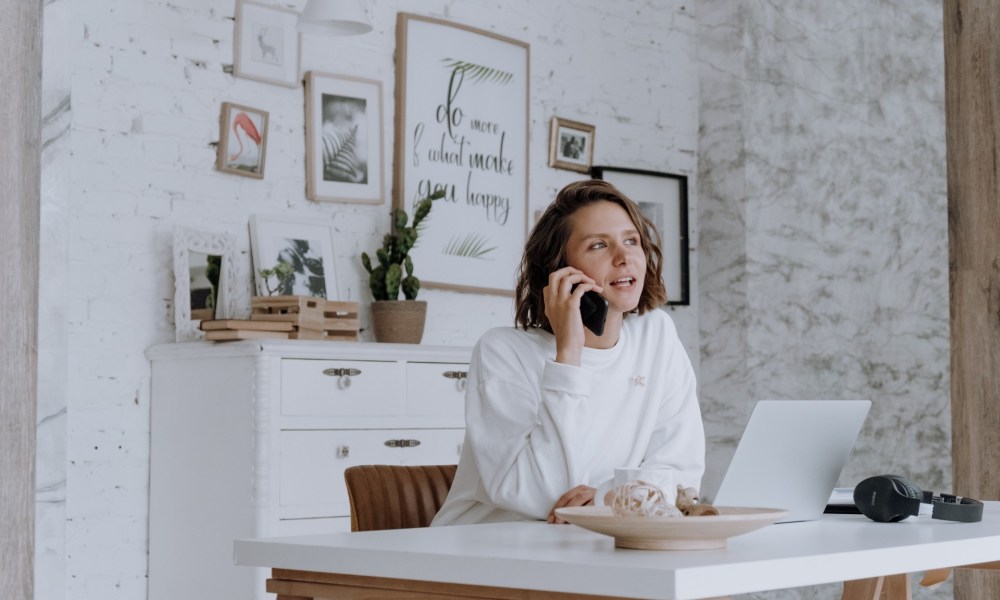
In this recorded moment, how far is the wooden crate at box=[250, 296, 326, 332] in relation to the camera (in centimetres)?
377

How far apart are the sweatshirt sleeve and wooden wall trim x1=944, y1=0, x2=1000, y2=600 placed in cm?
208

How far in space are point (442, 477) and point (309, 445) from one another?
1.13m

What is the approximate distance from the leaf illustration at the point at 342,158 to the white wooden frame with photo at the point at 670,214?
4.67ft

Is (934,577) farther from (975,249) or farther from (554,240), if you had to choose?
(975,249)

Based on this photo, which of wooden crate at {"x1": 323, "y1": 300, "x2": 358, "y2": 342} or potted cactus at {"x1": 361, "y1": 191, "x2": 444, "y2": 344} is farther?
potted cactus at {"x1": 361, "y1": 191, "x2": 444, "y2": 344}

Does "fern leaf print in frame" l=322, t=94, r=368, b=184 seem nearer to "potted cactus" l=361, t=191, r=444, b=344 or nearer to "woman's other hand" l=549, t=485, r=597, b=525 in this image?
"potted cactus" l=361, t=191, r=444, b=344

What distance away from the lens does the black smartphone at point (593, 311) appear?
2406mm

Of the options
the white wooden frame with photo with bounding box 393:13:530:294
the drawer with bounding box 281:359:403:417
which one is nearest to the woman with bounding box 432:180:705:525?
the drawer with bounding box 281:359:403:417

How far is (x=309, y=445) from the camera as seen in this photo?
3.60 metres

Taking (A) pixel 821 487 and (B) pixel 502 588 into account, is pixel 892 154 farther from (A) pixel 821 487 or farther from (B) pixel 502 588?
(B) pixel 502 588

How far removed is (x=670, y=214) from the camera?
5.52 m

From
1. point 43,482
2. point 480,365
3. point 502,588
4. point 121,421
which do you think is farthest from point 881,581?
point 121,421

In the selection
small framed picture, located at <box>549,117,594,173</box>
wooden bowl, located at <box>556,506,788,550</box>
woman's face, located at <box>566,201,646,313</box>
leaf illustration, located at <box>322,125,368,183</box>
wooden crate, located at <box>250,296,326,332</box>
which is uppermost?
small framed picture, located at <box>549,117,594,173</box>

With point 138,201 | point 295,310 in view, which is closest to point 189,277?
point 138,201
